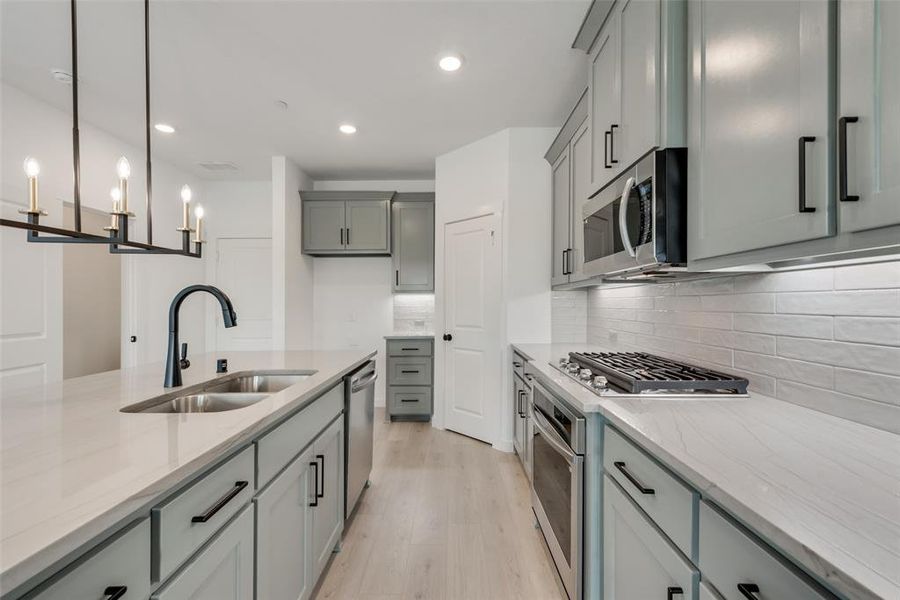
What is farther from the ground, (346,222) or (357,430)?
(346,222)

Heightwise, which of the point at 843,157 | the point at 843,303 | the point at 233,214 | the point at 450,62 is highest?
the point at 450,62

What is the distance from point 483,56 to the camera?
7.89 ft

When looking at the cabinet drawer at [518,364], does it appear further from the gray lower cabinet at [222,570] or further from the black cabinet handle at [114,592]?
the black cabinet handle at [114,592]

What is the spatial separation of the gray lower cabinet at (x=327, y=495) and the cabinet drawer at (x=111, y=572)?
0.89 metres

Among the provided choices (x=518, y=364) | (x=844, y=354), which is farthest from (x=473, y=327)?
(x=844, y=354)

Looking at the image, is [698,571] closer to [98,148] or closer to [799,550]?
[799,550]

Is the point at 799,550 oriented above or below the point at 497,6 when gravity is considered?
below

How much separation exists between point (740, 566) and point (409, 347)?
3.67 meters

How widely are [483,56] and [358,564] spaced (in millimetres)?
2920

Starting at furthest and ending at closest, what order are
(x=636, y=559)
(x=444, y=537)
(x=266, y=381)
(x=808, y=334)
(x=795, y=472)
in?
(x=444, y=537), (x=266, y=381), (x=808, y=334), (x=636, y=559), (x=795, y=472)

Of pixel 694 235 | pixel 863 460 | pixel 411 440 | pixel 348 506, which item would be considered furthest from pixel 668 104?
pixel 411 440

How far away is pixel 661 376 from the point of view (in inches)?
57.2

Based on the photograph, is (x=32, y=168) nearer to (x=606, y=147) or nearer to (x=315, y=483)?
(x=315, y=483)

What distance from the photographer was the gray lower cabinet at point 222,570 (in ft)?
2.62
